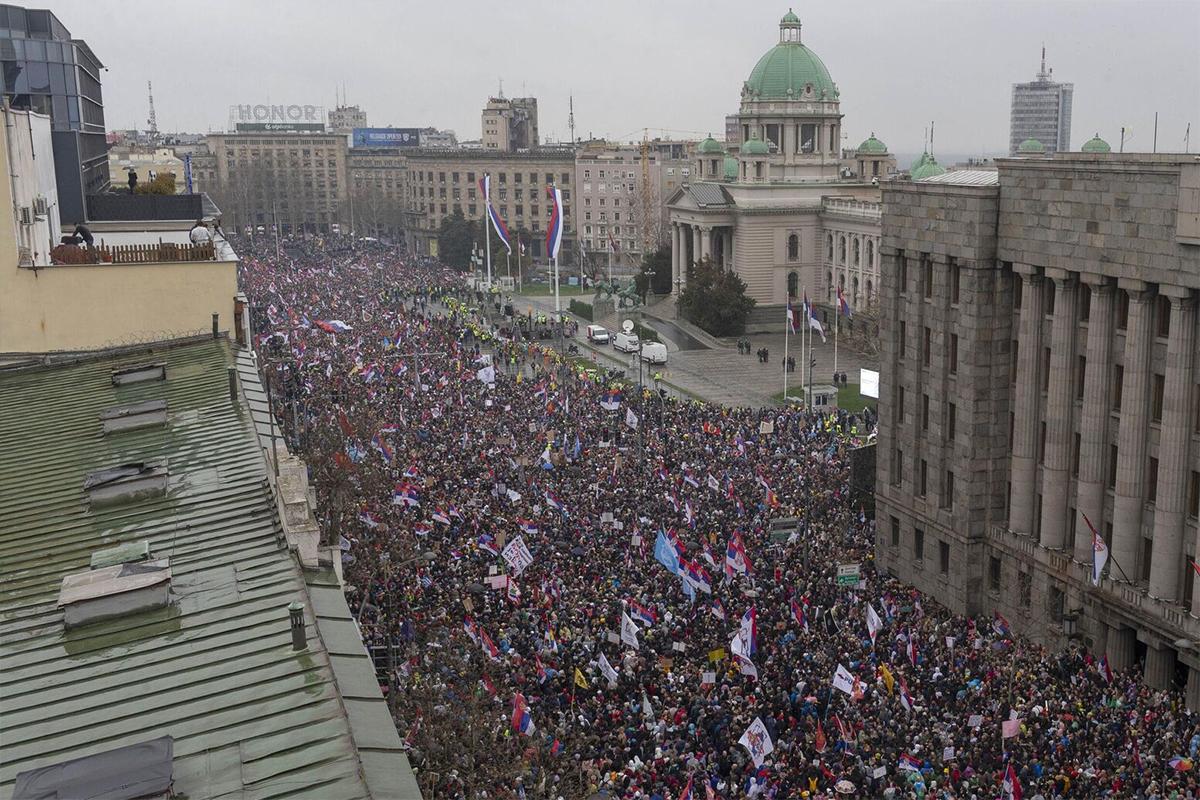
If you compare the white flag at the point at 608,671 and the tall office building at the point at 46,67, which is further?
the tall office building at the point at 46,67

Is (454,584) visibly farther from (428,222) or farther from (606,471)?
(428,222)

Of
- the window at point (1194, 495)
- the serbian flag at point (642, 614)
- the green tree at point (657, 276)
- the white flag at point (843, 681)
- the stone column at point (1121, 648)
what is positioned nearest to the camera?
the white flag at point (843, 681)

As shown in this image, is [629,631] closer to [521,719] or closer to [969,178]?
[521,719]

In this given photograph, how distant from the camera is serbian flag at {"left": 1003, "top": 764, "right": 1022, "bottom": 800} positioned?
2490cm

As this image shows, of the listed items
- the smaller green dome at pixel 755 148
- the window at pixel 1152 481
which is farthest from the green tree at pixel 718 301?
the window at pixel 1152 481

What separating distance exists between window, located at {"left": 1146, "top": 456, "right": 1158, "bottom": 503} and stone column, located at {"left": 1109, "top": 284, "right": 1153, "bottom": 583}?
108mm

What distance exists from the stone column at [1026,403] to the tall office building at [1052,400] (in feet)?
0.17

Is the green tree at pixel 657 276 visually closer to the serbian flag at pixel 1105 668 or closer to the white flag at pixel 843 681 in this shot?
the serbian flag at pixel 1105 668

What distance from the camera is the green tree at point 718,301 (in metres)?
102

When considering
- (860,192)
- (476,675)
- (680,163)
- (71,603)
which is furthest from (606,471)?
(680,163)

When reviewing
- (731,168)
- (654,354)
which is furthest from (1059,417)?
(731,168)

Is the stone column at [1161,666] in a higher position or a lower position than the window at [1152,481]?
lower

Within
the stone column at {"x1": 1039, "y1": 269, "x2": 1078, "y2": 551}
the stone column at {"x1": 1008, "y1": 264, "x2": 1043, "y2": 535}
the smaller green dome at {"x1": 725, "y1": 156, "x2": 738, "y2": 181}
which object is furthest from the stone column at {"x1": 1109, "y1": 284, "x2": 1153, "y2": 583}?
the smaller green dome at {"x1": 725, "y1": 156, "x2": 738, "y2": 181}

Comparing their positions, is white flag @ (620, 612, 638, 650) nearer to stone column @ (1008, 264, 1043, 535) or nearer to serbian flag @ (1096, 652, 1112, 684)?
serbian flag @ (1096, 652, 1112, 684)
